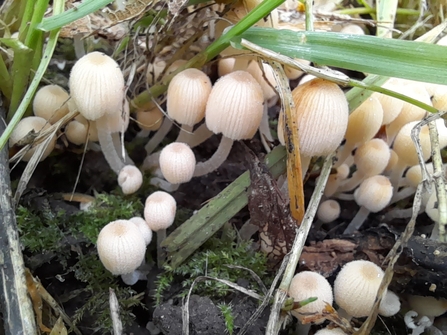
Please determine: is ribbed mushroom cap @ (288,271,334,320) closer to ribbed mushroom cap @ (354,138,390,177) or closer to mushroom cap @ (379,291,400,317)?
mushroom cap @ (379,291,400,317)

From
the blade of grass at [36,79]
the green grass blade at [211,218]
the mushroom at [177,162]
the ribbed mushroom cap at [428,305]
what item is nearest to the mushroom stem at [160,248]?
→ the green grass blade at [211,218]

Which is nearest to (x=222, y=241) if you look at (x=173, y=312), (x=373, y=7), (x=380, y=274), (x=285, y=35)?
(x=173, y=312)

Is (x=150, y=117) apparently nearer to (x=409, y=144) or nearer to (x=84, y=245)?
(x=84, y=245)

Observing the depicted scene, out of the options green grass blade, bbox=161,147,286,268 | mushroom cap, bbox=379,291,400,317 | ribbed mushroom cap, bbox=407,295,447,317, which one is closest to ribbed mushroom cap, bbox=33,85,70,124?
green grass blade, bbox=161,147,286,268

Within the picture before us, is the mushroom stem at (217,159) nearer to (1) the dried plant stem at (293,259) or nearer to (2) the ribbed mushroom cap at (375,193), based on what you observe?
(1) the dried plant stem at (293,259)

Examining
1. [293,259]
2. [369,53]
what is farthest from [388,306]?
[369,53]
